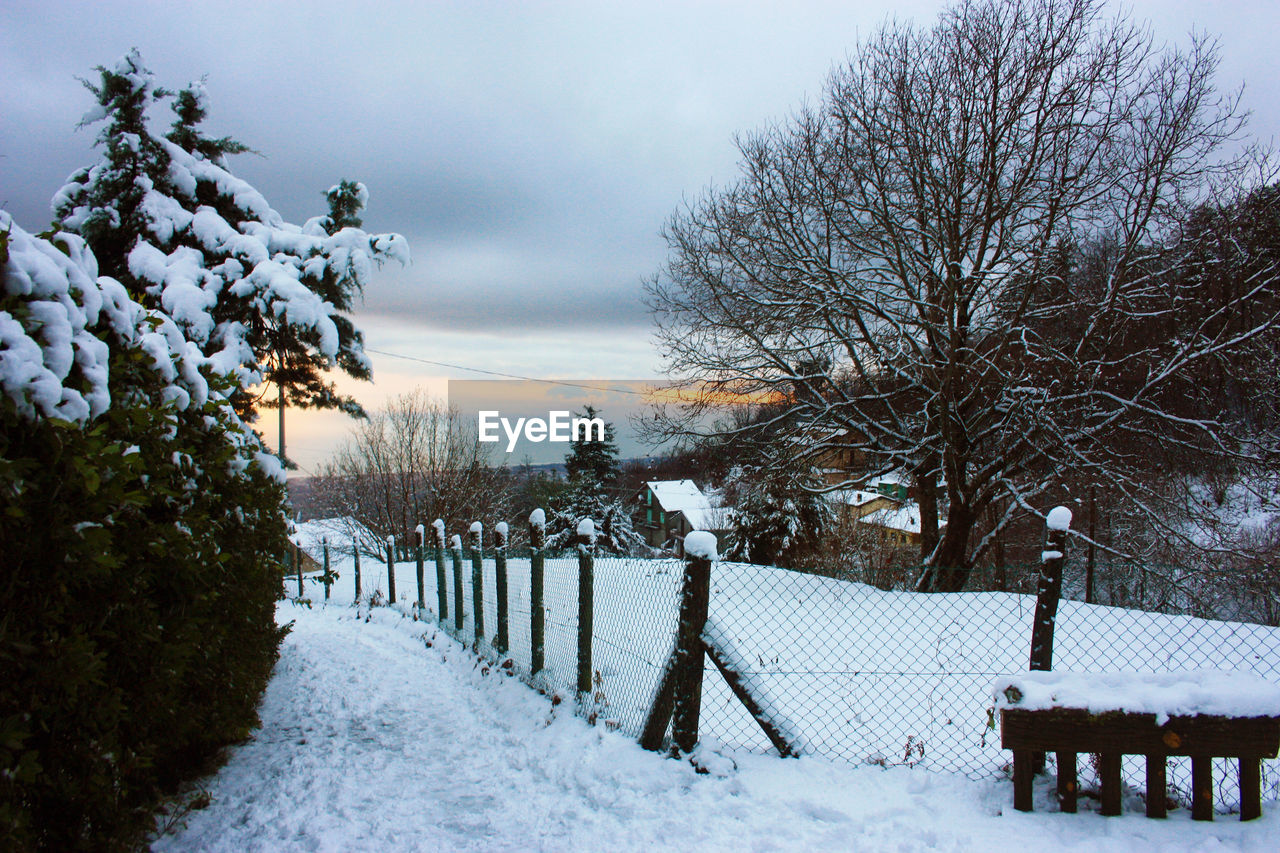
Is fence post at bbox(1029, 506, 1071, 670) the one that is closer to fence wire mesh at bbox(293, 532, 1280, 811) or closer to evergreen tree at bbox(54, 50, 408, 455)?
fence wire mesh at bbox(293, 532, 1280, 811)

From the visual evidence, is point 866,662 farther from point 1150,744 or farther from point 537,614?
point 1150,744

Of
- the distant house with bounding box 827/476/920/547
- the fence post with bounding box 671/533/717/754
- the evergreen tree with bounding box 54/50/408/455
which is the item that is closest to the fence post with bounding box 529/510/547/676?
the fence post with bounding box 671/533/717/754

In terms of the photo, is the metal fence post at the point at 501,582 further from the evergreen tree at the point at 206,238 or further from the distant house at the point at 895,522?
the distant house at the point at 895,522

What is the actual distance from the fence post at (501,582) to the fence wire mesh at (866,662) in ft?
0.24

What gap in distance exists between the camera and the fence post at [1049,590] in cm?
337

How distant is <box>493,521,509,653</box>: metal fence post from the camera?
5.91 metres

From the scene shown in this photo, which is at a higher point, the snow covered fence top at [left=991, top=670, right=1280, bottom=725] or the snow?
the snow

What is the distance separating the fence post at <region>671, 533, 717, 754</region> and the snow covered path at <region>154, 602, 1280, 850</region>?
18 centimetres

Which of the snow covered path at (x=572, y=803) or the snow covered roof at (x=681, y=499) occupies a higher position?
the snow covered path at (x=572, y=803)

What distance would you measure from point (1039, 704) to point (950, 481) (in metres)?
9.10

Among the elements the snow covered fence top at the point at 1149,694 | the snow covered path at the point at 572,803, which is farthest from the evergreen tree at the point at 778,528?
the snow covered fence top at the point at 1149,694

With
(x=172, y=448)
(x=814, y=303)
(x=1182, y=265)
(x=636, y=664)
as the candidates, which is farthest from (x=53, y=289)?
(x=1182, y=265)

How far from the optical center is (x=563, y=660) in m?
5.10

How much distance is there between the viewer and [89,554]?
1966 mm
